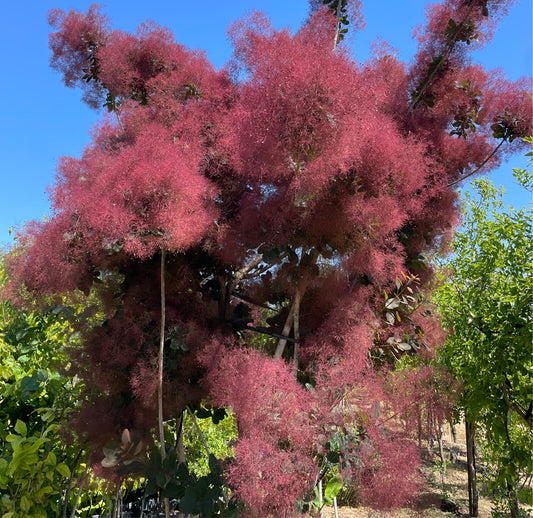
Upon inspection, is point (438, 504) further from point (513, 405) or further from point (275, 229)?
point (275, 229)

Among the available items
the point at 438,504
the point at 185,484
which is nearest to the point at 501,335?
the point at 185,484

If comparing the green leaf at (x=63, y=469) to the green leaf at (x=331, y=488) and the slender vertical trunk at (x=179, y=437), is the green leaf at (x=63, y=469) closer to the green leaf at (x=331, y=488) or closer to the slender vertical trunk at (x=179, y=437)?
the slender vertical trunk at (x=179, y=437)

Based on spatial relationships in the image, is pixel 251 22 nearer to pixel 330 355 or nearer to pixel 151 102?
pixel 151 102

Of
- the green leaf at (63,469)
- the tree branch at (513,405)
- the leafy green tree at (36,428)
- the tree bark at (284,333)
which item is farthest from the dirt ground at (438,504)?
the tree bark at (284,333)

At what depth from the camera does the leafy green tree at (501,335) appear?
3.61m

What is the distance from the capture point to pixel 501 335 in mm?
3637

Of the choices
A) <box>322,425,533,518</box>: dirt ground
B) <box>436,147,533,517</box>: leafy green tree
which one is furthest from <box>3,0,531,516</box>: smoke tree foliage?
<box>322,425,533,518</box>: dirt ground

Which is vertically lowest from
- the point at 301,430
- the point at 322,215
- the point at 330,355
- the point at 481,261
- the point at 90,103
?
the point at 301,430

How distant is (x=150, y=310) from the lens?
6.76 ft

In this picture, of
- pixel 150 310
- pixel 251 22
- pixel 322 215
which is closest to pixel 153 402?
pixel 150 310

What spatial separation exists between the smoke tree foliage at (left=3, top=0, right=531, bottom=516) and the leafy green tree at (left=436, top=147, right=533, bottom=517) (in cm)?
158

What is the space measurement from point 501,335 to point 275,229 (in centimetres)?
276

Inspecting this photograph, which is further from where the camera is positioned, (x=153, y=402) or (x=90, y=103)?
(x=90, y=103)

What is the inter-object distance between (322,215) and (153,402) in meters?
1.12
